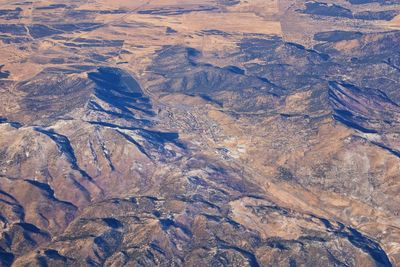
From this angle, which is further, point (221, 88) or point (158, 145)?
point (221, 88)

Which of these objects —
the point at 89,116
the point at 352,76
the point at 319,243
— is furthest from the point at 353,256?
the point at 352,76

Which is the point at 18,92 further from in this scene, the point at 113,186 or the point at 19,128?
the point at 113,186

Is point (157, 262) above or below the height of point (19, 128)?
below

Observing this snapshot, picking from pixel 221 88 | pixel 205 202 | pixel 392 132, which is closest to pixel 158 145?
pixel 205 202

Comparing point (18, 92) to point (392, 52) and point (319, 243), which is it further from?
point (392, 52)

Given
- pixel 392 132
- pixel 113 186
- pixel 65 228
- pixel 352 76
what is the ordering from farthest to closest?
pixel 352 76, pixel 392 132, pixel 113 186, pixel 65 228

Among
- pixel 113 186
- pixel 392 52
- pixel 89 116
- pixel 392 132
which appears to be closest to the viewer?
pixel 113 186
